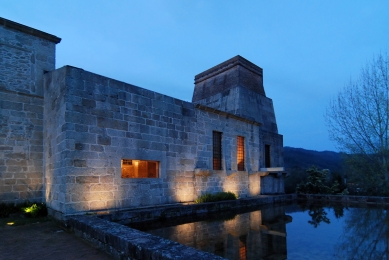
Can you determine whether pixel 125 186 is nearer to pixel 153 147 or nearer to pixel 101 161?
pixel 101 161

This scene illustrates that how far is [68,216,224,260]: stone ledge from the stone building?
1975 mm

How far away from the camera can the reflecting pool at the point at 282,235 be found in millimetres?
4105

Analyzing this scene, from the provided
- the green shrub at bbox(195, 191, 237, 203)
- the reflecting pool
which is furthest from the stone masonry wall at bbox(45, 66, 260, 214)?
the reflecting pool

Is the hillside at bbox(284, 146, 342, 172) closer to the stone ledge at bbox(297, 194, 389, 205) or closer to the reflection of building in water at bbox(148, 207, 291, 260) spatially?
the stone ledge at bbox(297, 194, 389, 205)

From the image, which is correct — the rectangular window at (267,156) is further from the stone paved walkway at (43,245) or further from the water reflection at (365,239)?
the stone paved walkway at (43,245)

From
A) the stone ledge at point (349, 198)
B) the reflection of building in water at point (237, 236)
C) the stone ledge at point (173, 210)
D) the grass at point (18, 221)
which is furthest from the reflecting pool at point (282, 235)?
the stone ledge at point (349, 198)

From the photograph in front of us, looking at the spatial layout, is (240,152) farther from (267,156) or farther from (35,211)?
(35,211)

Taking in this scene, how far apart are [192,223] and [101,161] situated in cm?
293

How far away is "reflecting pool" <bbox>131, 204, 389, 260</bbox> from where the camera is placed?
4.11 meters

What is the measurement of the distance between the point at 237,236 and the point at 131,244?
110 inches

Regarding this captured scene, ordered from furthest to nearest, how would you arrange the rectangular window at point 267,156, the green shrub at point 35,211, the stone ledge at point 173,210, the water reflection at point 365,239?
1. the rectangular window at point 267,156
2. the green shrub at point 35,211
3. the stone ledge at point 173,210
4. the water reflection at point 365,239

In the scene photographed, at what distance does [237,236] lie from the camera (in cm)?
515

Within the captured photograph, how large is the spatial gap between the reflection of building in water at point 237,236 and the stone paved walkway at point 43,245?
63.3 inches

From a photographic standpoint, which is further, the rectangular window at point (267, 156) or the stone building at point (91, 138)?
the rectangular window at point (267, 156)
